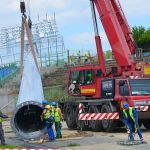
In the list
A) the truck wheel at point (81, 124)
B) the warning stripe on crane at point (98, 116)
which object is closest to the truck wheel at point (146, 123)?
the warning stripe on crane at point (98, 116)

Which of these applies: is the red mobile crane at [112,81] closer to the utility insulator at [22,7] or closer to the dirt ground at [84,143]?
the dirt ground at [84,143]

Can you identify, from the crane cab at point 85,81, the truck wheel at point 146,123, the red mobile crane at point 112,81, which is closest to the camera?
the red mobile crane at point 112,81

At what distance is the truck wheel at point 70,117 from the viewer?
87.6ft

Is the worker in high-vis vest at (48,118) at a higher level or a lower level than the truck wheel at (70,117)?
higher

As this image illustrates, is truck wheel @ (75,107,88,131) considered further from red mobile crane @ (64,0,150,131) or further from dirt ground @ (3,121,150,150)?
dirt ground @ (3,121,150,150)

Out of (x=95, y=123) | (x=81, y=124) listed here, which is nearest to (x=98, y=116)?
(x=95, y=123)

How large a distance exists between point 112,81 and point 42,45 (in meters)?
36.2

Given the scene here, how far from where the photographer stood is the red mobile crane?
74.6 ft

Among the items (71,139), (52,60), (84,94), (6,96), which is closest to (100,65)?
(84,94)

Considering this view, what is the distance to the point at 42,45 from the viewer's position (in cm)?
5906

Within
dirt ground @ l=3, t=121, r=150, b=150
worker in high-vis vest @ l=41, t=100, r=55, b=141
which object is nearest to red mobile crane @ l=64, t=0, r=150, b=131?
dirt ground @ l=3, t=121, r=150, b=150

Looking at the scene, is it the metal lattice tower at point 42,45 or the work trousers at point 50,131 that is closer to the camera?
the work trousers at point 50,131

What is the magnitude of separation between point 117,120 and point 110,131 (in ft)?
2.08

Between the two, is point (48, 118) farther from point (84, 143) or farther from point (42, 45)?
point (42, 45)
